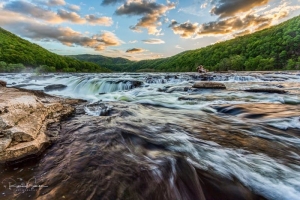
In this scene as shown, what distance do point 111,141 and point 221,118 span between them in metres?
4.08

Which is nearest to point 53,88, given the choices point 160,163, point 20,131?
point 20,131

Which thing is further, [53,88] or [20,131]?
[53,88]

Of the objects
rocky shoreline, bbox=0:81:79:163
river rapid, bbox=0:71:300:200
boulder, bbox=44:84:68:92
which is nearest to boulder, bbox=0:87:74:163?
rocky shoreline, bbox=0:81:79:163

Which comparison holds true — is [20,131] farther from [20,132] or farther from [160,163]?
[160,163]

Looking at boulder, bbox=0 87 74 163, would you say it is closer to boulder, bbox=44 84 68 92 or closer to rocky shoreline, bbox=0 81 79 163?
rocky shoreline, bbox=0 81 79 163

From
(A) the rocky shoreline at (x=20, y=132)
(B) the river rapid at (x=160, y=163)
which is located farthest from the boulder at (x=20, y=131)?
(B) the river rapid at (x=160, y=163)

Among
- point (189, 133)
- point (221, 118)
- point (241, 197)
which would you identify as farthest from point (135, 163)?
point (221, 118)

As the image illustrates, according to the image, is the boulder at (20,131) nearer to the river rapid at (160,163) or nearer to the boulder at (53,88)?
the river rapid at (160,163)

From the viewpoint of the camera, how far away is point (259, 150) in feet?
11.7

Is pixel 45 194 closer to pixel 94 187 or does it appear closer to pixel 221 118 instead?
pixel 94 187

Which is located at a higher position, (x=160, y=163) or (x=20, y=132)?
(x=20, y=132)

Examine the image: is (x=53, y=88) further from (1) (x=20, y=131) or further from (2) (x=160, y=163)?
(2) (x=160, y=163)

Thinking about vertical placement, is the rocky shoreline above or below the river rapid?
above

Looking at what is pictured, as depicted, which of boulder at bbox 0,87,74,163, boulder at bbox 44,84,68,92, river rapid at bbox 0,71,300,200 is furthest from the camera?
boulder at bbox 44,84,68,92
